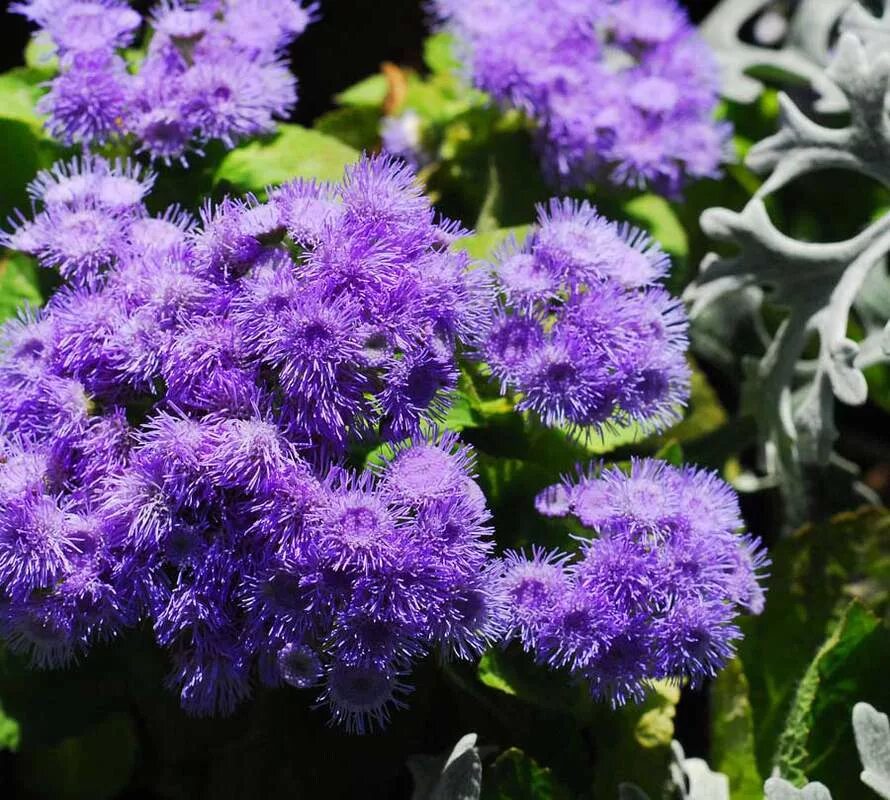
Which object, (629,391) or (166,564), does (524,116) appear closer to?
(629,391)

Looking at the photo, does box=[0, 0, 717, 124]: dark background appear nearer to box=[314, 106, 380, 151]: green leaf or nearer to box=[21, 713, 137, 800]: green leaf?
box=[314, 106, 380, 151]: green leaf

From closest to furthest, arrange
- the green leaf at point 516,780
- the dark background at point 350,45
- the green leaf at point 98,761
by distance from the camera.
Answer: the green leaf at point 516,780 → the green leaf at point 98,761 → the dark background at point 350,45

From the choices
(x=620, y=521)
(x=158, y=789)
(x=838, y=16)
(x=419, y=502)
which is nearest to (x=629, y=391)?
(x=620, y=521)

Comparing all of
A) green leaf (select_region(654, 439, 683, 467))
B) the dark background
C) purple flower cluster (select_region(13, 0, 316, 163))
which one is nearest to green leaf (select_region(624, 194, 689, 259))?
green leaf (select_region(654, 439, 683, 467))

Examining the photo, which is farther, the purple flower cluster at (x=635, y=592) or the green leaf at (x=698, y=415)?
the green leaf at (x=698, y=415)

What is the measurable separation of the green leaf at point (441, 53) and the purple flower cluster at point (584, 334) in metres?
0.69

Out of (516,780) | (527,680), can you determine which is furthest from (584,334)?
(516,780)

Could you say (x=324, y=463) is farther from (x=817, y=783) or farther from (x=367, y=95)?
(x=367, y=95)

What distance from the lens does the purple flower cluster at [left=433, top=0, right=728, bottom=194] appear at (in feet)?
4.93

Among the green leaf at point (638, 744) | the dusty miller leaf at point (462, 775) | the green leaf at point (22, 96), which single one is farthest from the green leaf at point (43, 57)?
the green leaf at point (638, 744)

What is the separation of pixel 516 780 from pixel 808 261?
30.1 inches

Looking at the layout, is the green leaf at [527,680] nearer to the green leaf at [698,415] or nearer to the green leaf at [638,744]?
the green leaf at [638,744]

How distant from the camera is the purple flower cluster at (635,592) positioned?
1.10 metres

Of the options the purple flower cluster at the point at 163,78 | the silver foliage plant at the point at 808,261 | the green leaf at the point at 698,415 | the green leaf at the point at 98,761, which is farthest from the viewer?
the green leaf at the point at 698,415
